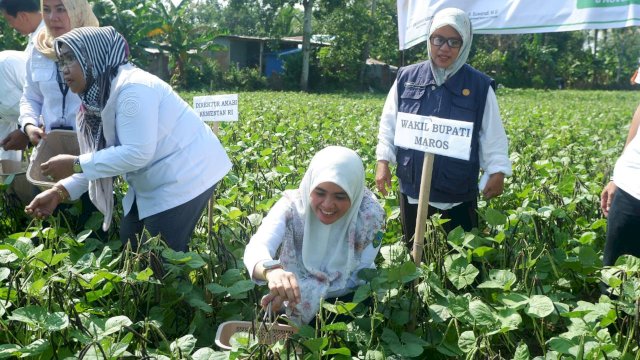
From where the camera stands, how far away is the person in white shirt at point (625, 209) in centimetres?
223

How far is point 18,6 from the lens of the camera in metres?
3.34

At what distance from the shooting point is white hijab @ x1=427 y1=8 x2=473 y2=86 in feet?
Answer: 8.56

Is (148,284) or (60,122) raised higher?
(60,122)

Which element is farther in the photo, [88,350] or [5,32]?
[5,32]

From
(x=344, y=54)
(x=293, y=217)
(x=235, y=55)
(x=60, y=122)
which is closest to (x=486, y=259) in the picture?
(x=293, y=217)

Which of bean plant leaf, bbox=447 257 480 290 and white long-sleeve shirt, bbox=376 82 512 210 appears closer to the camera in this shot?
bean plant leaf, bbox=447 257 480 290

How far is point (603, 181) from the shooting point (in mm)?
3926

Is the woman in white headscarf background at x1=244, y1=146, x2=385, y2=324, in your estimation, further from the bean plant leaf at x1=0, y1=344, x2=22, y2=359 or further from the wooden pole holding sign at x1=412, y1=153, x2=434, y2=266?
the bean plant leaf at x1=0, y1=344, x2=22, y2=359

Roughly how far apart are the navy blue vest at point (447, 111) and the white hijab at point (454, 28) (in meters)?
0.03

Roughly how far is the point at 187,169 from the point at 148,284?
47cm

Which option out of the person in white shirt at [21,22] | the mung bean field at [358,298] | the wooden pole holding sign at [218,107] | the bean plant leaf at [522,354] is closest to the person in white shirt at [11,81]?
the person in white shirt at [21,22]

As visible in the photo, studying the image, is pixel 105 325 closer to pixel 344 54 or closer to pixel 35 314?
pixel 35 314

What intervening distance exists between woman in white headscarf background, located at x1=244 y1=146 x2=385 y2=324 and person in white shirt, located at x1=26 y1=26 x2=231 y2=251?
1.56 ft

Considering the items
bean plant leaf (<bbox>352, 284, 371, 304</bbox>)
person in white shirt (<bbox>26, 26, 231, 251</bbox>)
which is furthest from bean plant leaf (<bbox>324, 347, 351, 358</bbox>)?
person in white shirt (<bbox>26, 26, 231, 251</bbox>)
